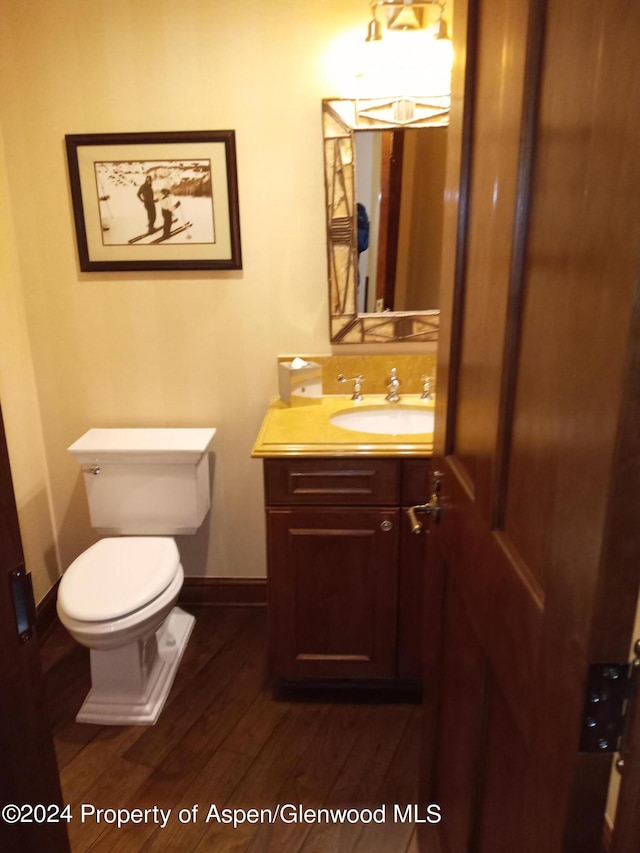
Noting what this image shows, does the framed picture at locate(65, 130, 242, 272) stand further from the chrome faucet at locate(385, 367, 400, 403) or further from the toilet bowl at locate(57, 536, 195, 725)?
the toilet bowl at locate(57, 536, 195, 725)

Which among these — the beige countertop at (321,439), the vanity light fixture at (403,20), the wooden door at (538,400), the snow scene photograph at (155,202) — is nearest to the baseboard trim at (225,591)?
the beige countertop at (321,439)

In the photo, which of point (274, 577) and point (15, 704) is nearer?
point (15, 704)

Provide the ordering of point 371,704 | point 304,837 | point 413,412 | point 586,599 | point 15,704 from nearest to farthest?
point 586,599
point 15,704
point 304,837
point 371,704
point 413,412

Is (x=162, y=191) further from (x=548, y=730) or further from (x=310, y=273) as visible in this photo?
(x=548, y=730)

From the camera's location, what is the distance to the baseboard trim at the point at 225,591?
8.46 ft

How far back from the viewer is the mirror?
2.09 meters

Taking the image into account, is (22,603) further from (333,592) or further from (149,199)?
(149,199)

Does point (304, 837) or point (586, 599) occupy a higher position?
point (586, 599)

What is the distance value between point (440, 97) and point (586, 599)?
75.7 inches

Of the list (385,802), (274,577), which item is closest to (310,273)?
(274,577)

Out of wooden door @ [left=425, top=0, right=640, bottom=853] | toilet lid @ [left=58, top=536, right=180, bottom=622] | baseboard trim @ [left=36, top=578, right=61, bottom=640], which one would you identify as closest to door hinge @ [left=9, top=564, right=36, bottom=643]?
wooden door @ [left=425, top=0, right=640, bottom=853]

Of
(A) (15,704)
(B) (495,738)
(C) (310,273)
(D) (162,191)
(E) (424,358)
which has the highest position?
(D) (162,191)

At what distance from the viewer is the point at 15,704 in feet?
2.75

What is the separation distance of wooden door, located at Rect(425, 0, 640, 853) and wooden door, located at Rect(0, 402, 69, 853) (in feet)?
2.12
